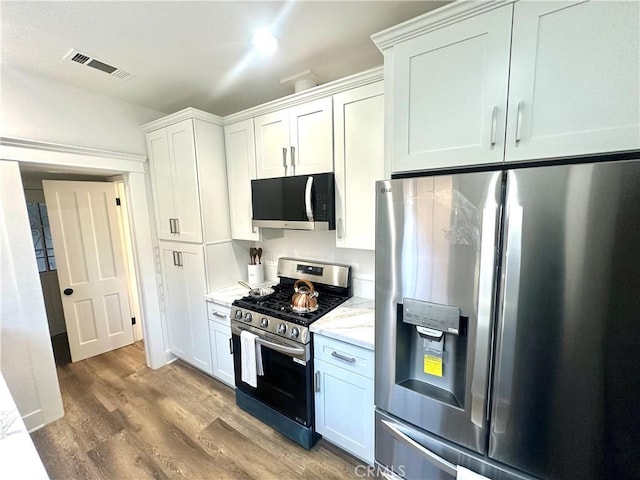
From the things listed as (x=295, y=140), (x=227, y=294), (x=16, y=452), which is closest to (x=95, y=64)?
(x=295, y=140)

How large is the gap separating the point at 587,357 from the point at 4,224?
3367mm

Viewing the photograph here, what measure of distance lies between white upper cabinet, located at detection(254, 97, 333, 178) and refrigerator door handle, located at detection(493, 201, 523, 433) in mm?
1239

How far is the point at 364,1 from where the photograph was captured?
1.37 m

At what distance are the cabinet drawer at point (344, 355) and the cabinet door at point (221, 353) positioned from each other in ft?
3.13

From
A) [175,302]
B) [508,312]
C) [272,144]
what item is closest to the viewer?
[508,312]

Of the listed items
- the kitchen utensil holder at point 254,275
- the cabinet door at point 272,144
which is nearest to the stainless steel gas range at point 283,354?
the kitchen utensil holder at point 254,275

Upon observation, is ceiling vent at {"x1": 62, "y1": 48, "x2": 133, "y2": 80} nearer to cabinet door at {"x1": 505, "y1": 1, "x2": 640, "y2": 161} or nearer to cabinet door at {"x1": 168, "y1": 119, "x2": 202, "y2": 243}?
cabinet door at {"x1": 168, "y1": 119, "x2": 202, "y2": 243}

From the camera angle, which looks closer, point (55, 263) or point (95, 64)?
point (95, 64)

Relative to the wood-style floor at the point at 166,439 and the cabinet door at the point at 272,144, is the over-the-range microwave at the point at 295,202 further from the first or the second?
the wood-style floor at the point at 166,439

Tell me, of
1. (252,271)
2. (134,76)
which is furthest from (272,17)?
(252,271)

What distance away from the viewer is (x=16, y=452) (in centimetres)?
84

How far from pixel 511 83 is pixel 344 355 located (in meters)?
1.56

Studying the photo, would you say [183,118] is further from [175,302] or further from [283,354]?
[283,354]

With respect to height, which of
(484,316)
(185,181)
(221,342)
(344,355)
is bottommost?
(221,342)
